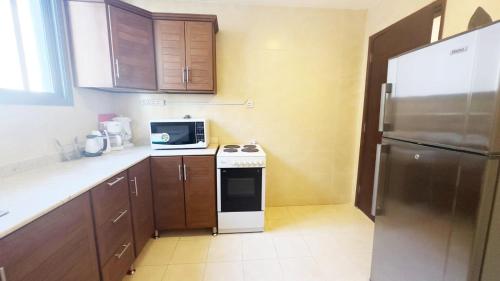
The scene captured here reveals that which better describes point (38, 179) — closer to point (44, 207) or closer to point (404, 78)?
point (44, 207)

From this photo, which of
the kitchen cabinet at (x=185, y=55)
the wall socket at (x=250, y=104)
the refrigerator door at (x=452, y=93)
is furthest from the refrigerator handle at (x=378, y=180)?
the kitchen cabinet at (x=185, y=55)

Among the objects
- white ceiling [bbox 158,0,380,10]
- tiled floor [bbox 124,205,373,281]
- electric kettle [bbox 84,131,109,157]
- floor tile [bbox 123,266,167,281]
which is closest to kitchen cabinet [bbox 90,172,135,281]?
floor tile [bbox 123,266,167,281]

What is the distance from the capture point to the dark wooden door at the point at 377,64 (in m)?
1.65

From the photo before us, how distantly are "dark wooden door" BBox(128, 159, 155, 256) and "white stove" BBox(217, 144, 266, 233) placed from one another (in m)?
0.63

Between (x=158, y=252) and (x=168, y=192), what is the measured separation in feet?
1.75

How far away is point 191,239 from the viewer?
79.8 inches

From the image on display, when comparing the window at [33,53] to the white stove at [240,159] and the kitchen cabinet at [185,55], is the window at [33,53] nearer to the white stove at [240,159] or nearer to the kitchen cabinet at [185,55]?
the kitchen cabinet at [185,55]

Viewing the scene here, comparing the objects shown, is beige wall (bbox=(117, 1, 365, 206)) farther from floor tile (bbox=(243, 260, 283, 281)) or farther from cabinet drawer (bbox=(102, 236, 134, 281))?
cabinet drawer (bbox=(102, 236, 134, 281))

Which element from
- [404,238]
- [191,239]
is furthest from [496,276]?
[191,239]

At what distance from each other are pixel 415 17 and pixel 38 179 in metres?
2.99

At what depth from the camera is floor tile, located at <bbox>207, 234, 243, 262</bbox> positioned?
69.6 inches

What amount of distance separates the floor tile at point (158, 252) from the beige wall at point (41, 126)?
1.11m

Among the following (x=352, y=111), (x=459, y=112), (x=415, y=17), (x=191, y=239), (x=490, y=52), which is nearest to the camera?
(x=490, y=52)

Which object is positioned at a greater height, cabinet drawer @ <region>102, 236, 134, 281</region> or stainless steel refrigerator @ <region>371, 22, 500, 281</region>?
stainless steel refrigerator @ <region>371, 22, 500, 281</region>
